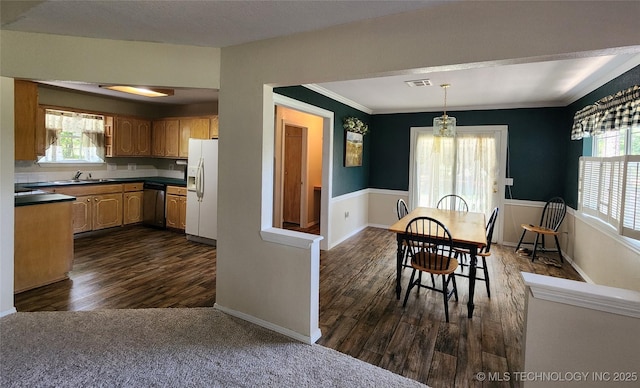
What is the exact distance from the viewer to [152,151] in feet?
20.9

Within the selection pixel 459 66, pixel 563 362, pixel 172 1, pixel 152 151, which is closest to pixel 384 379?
pixel 563 362

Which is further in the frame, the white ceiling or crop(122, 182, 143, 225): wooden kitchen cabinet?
crop(122, 182, 143, 225): wooden kitchen cabinet

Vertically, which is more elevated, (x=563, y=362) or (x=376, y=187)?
(x=376, y=187)

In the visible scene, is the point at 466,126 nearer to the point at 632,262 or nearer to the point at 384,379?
the point at 632,262

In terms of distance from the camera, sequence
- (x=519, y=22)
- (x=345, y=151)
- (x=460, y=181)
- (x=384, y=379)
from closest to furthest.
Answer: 1. (x=519, y=22)
2. (x=384, y=379)
3. (x=345, y=151)
4. (x=460, y=181)

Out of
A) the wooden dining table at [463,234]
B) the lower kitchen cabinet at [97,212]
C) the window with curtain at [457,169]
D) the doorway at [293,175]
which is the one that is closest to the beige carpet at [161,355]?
the wooden dining table at [463,234]

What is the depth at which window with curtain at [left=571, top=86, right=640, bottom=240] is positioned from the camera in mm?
2574

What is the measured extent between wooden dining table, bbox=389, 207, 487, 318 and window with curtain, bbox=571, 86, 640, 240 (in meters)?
1.08

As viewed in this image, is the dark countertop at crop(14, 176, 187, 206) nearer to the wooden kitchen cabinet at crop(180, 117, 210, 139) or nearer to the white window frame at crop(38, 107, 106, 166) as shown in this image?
the white window frame at crop(38, 107, 106, 166)

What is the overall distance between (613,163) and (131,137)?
23.3 ft

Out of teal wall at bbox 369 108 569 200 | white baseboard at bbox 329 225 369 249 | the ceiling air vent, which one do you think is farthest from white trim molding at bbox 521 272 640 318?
teal wall at bbox 369 108 569 200

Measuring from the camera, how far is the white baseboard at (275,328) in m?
2.46

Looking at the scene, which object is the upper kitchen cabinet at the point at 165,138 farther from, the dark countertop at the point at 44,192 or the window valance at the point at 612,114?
the window valance at the point at 612,114

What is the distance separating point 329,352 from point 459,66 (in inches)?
82.1
